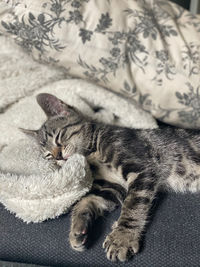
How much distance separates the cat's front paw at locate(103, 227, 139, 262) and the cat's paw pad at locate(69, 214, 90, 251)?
0.06 m

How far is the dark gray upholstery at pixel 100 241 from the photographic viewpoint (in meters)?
0.89

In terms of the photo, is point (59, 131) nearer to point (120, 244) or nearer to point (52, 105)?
point (52, 105)

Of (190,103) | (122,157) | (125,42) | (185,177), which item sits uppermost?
(125,42)

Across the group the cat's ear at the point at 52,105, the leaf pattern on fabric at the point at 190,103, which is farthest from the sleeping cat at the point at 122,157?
the leaf pattern on fabric at the point at 190,103

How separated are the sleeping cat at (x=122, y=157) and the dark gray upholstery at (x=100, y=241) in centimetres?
4

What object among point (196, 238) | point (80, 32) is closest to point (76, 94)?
point (80, 32)

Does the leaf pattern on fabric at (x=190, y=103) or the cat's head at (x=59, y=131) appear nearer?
the leaf pattern on fabric at (x=190, y=103)

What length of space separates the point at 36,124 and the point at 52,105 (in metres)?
0.14

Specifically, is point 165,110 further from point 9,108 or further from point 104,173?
point 9,108

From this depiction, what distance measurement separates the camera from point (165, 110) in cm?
120

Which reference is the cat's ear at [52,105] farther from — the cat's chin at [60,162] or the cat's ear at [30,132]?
the cat's chin at [60,162]

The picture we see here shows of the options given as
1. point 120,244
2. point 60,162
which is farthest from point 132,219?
point 60,162

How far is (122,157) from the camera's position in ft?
3.80

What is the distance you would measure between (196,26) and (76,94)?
49 cm
